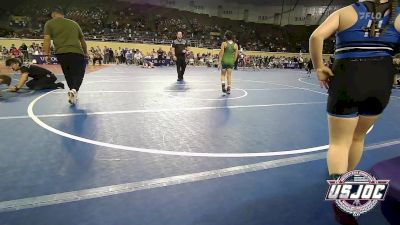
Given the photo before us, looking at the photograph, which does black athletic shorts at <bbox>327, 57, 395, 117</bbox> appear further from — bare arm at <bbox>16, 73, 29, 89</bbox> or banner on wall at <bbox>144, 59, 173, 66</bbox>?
banner on wall at <bbox>144, 59, 173, 66</bbox>

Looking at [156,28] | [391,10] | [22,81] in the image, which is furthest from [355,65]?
[156,28]

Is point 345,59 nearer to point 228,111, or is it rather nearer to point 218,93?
point 228,111

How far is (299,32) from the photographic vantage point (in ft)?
138

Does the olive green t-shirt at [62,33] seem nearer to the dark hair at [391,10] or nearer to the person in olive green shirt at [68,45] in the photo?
the person in olive green shirt at [68,45]

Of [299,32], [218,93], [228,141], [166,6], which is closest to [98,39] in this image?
[166,6]

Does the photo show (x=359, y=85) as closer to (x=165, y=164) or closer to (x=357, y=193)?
(x=357, y=193)

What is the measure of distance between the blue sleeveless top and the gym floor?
1.24 meters

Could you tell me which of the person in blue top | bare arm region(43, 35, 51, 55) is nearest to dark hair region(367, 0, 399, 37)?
the person in blue top

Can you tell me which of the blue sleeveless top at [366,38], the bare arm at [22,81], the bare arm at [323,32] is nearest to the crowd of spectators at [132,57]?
the bare arm at [22,81]

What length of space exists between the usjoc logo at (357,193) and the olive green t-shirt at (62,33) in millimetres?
5406

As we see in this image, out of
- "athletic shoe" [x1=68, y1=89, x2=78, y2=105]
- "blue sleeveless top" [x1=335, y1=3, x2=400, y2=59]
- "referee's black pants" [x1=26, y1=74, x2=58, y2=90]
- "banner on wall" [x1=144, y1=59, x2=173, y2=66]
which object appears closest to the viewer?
"blue sleeveless top" [x1=335, y1=3, x2=400, y2=59]

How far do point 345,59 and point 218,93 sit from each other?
20.9 feet

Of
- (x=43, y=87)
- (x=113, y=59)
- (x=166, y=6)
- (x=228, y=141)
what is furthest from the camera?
(x=166, y=6)

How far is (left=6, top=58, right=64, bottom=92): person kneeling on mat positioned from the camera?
7.35m
